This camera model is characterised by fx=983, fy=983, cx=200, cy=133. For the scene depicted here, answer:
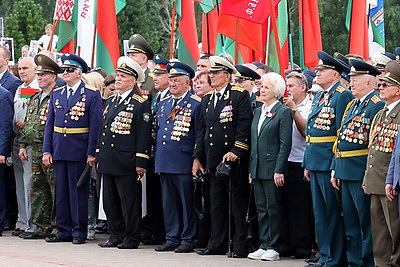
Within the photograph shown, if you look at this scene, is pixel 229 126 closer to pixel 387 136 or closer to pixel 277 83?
pixel 277 83

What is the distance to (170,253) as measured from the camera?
11.4 m

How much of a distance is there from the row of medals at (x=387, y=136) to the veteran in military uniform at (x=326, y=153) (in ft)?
2.73

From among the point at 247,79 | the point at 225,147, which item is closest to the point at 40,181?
the point at 225,147

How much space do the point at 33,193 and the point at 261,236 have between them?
3348mm

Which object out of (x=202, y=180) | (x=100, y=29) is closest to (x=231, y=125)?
(x=202, y=180)

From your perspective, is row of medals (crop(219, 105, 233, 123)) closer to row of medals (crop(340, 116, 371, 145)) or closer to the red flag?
row of medals (crop(340, 116, 371, 145))

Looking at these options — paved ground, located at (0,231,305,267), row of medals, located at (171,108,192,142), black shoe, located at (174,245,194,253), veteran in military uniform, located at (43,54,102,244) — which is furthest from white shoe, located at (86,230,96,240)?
row of medals, located at (171,108,192,142)

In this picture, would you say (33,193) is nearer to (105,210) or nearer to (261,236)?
(105,210)

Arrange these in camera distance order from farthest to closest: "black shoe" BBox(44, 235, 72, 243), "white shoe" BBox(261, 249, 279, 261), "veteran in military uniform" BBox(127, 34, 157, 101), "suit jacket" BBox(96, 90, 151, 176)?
1. "veteran in military uniform" BBox(127, 34, 157, 101)
2. "black shoe" BBox(44, 235, 72, 243)
3. "suit jacket" BBox(96, 90, 151, 176)
4. "white shoe" BBox(261, 249, 279, 261)

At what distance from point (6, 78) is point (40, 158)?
72.3 inches

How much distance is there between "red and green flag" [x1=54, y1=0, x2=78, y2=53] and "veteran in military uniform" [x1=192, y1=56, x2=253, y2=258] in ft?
18.7

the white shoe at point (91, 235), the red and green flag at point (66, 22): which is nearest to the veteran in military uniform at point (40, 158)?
the white shoe at point (91, 235)

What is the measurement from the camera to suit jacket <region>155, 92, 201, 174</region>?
11.6m

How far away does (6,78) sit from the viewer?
45.8 feet
